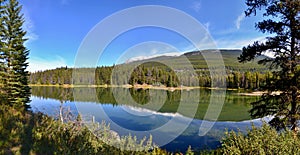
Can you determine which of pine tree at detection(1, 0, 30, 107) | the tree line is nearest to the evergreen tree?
pine tree at detection(1, 0, 30, 107)

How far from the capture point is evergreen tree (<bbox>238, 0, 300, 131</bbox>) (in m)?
8.31

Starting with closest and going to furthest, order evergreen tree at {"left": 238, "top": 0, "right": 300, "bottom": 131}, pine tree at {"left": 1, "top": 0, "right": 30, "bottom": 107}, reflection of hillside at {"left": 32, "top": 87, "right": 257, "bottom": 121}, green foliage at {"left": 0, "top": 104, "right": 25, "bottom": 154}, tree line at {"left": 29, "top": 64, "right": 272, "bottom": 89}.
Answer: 1. green foliage at {"left": 0, "top": 104, "right": 25, "bottom": 154}
2. evergreen tree at {"left": 238, "top": 0, "right": 300, "bottom": 131}
3. reflection of hillside at {"left": 32, "top": 87, "right": 257, "bottom": 121}
4. pine tree at {"left": 1, "top": 0, "right": 30, "bottom": 107}
5. tree line at {"left": 29, "top": 64, "right": 272, "bottom": 89}

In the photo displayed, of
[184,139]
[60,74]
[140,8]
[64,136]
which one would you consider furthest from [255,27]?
[60,74]

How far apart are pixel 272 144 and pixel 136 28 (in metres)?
5.87

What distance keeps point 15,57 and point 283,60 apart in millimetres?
27349

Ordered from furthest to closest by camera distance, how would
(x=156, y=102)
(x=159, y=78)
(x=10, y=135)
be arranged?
(x=159, y=78)
(x=156, y=102)
(x=10, y=135)

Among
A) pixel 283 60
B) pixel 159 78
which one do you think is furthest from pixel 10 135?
pixel 159 78

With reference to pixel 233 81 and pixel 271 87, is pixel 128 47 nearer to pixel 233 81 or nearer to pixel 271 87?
pixel 271 87

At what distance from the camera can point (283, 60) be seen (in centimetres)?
870

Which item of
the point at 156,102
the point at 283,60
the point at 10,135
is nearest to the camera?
the point at 10,135

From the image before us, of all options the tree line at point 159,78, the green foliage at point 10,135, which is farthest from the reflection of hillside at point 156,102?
the tree line at point 159,78

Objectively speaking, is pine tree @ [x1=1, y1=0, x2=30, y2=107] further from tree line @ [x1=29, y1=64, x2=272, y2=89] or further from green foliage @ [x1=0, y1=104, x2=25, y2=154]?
tree line @ [x1=29, y1=64, x2=272, y2=89]

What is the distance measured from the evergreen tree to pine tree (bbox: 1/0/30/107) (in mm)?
23710

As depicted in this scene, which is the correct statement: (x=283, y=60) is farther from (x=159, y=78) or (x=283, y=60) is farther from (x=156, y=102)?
(x=159, y=78)
